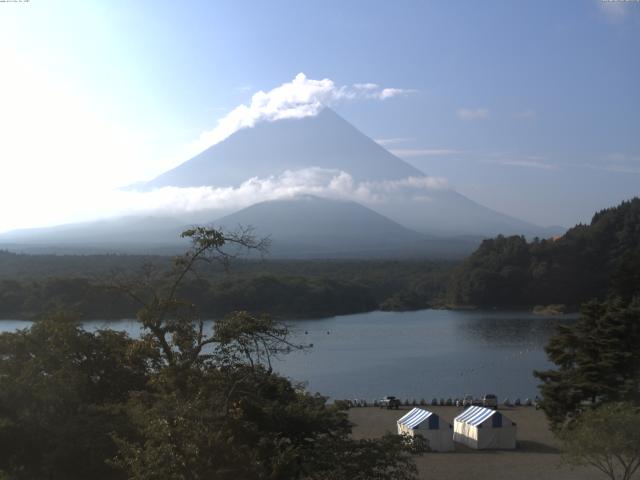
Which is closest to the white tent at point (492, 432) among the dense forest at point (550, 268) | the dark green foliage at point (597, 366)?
the dark green foliage at point (597, 366)

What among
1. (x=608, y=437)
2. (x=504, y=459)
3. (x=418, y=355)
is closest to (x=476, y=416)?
(x=504, y=459)

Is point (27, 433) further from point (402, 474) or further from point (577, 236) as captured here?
point (577, 236)

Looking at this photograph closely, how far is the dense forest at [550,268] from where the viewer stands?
3016 centimetres

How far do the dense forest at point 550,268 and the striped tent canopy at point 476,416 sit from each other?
21.0 metres

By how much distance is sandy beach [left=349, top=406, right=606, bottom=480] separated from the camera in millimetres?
7812

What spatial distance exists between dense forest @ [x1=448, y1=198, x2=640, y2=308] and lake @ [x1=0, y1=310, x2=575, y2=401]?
10.3 ft

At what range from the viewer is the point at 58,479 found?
4898 mm

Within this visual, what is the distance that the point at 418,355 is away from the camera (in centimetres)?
1878

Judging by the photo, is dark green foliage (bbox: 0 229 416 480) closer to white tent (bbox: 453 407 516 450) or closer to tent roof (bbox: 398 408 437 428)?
tent roof (bbox: 398 408 437 428)

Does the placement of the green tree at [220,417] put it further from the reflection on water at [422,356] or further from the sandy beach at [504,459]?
the reflection on water at [422,356]

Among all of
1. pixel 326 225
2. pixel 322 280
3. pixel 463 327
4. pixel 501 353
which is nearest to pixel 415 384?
pixel 501 353

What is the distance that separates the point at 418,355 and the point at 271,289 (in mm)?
9889

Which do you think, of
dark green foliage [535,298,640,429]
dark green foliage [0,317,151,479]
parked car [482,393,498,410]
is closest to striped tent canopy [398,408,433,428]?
dark green foliage [535,298,640,429]

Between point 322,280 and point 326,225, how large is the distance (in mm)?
48301
